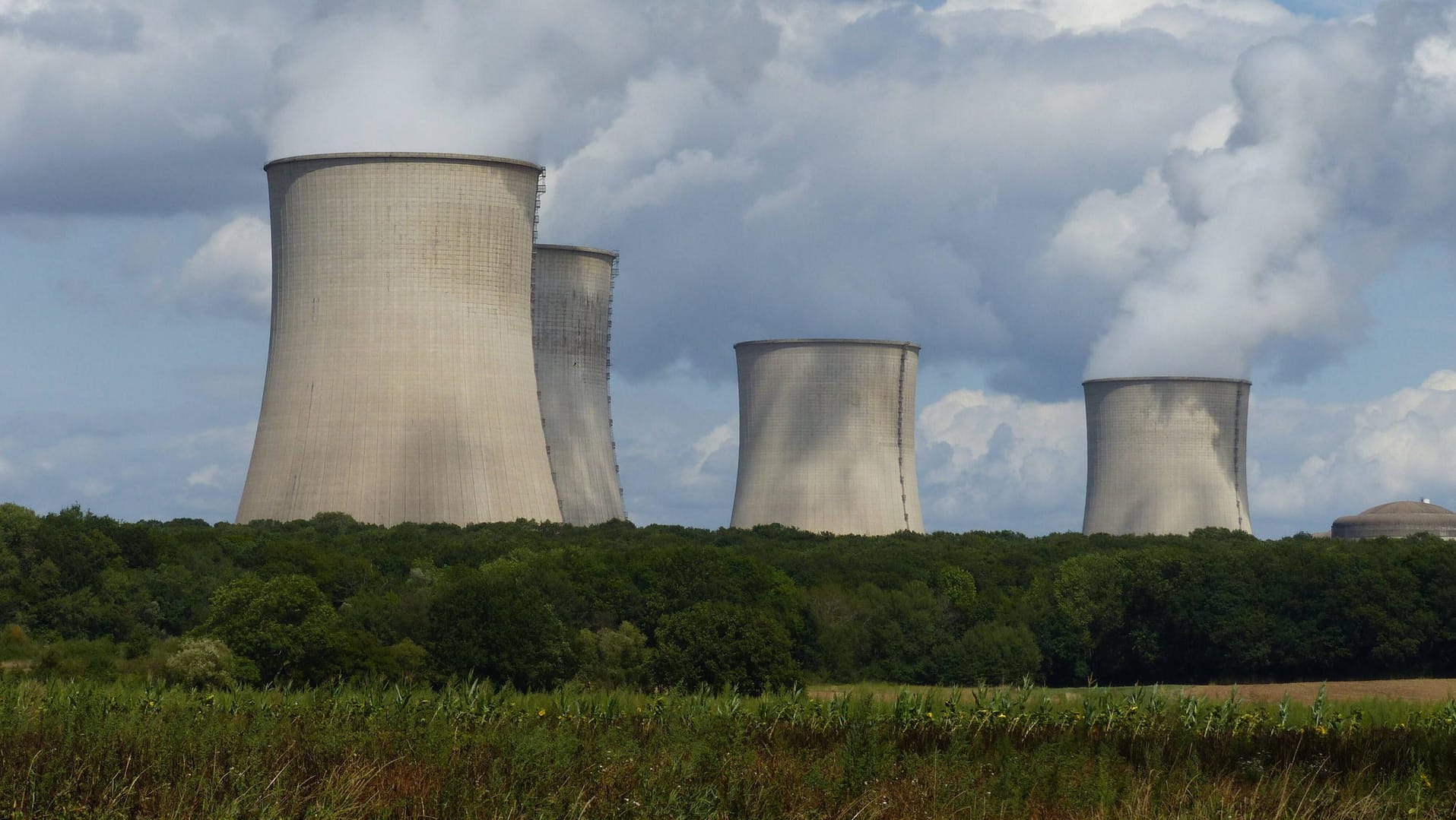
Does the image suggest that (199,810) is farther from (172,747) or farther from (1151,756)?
(1151,756)

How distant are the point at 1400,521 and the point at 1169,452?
32.3 meters

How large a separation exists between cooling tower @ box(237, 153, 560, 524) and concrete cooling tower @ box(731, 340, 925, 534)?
14322 mm

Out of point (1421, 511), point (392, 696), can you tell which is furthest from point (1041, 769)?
point (1421, 511)

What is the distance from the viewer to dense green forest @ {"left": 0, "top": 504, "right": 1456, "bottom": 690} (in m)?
27.7

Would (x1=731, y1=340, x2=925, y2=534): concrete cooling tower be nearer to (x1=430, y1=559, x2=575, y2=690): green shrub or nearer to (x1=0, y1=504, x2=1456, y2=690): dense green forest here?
(x1=0, y1=504, x2=1456, y2=690): dense green forest

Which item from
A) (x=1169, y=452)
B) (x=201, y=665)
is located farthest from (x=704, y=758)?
(x=1169, y=452)

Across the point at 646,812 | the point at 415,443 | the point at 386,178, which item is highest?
the point at 386,178

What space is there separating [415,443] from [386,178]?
14.0 ft

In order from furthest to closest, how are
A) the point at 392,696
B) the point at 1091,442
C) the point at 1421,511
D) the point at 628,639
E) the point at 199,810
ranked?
the point at 1421,511
the point at 1091,442
the point at 628,639
the point at 392,696
the point at 199,810

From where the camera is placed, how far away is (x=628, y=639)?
28.8 meters

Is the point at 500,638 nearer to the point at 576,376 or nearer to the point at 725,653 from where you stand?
the point at 725,653

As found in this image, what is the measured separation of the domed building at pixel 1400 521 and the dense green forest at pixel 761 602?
37.3 metres

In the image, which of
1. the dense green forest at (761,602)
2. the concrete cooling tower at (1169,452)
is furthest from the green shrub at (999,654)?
the concrete cooling tower at (1169,452)

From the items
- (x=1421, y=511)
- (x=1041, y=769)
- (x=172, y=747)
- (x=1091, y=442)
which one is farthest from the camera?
(x=1421, y=511)
